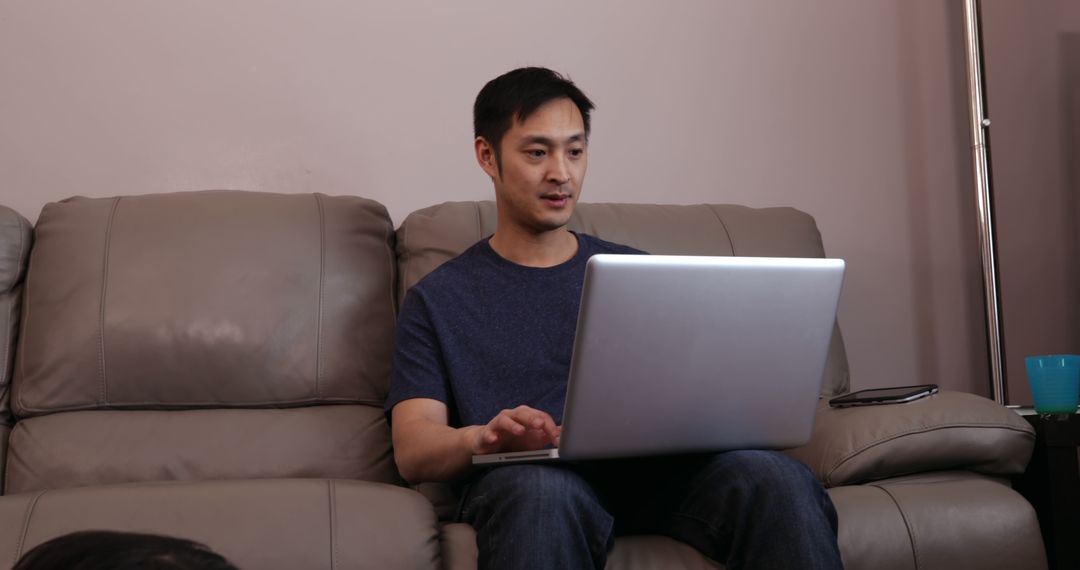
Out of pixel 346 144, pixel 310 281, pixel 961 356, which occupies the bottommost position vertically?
pixel 961 356

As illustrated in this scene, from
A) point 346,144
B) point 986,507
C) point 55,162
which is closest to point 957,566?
point 986,507

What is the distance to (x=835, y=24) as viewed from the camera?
2682 millimetres

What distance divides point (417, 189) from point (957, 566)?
1339 millimetres

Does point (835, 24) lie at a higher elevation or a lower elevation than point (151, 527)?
higher


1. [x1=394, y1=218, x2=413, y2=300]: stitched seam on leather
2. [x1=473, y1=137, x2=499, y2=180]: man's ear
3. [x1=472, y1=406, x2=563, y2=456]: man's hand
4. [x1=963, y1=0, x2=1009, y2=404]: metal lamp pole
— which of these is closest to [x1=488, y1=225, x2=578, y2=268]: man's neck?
[x1=473, y1=137, x2=499, y2=180]: man's ear

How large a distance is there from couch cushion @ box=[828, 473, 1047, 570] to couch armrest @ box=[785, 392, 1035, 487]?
0.04 m

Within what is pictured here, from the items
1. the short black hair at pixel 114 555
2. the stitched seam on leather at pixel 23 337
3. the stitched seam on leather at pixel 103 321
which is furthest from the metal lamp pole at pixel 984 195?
the short black hair at pixel 114 555

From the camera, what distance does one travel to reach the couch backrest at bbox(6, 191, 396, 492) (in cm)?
181

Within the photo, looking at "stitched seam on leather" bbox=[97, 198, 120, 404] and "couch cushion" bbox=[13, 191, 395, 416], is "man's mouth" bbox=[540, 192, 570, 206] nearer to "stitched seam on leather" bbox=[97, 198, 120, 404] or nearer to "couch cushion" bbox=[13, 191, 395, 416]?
"couch cushion" bbox=[13, 191, 395, 416]

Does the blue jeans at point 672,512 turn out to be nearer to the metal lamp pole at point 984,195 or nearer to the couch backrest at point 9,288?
the couch backrest at point 9,288

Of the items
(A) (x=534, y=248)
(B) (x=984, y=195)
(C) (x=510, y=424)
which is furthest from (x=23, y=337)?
(B) (x=984, y=195)

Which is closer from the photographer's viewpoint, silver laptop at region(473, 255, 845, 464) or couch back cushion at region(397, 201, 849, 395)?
silver laptop at region(473, 255, 845, 464)

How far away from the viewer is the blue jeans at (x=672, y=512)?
132 centimetres

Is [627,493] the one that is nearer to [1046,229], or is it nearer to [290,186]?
[290,186]
